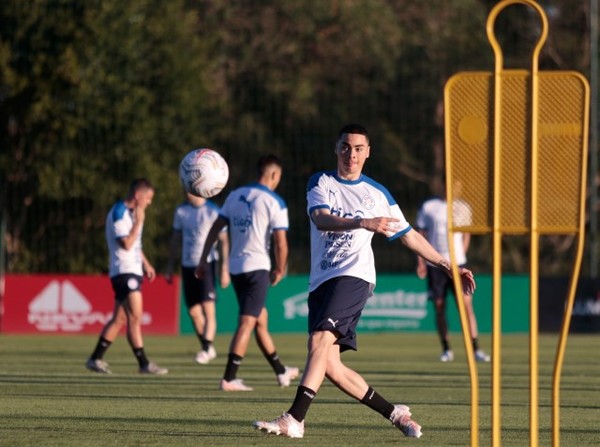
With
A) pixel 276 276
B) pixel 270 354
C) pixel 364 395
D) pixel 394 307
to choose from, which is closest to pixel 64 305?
pixel 394 307

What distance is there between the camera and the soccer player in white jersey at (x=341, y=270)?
30.4 feet

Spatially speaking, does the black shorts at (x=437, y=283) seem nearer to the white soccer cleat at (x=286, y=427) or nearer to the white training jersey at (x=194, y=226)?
the white training jersey at (x=194, y=226)

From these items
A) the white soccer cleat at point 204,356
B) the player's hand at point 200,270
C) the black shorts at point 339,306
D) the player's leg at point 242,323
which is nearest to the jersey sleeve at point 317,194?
the black shorts at point 339,306

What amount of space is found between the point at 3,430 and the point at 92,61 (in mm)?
24444

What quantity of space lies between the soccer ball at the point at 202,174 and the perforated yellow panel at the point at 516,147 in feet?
22.3

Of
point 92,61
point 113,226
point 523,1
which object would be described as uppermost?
point 92,61

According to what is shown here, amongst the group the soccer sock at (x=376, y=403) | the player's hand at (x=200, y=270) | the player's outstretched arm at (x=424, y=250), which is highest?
the player's outstretched arm at (x=424, y=250)

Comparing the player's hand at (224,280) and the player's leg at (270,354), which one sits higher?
the player's hand at (224,280)

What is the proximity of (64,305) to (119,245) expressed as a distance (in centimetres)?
1078

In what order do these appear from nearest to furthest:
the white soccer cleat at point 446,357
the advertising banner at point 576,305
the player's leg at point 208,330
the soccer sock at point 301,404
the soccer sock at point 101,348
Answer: the soccer sock at point 301,404
the soccer sock at point 101,348
the player's leg at point 208,330
the white soccer cleat at point 446,357
the advertising banner at point 576,305

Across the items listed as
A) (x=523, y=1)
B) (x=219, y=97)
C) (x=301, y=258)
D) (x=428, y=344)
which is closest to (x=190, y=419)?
(x=523, y=1)

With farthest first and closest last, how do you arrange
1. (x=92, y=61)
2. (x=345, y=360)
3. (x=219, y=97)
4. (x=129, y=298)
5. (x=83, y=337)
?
(x=219, y=97) < (x=92, y=61) < (x=83, y=337) < (x=345, y=360) < (x=129, y=298)

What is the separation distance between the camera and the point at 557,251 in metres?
39.0

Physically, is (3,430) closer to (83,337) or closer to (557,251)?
(83,337)
